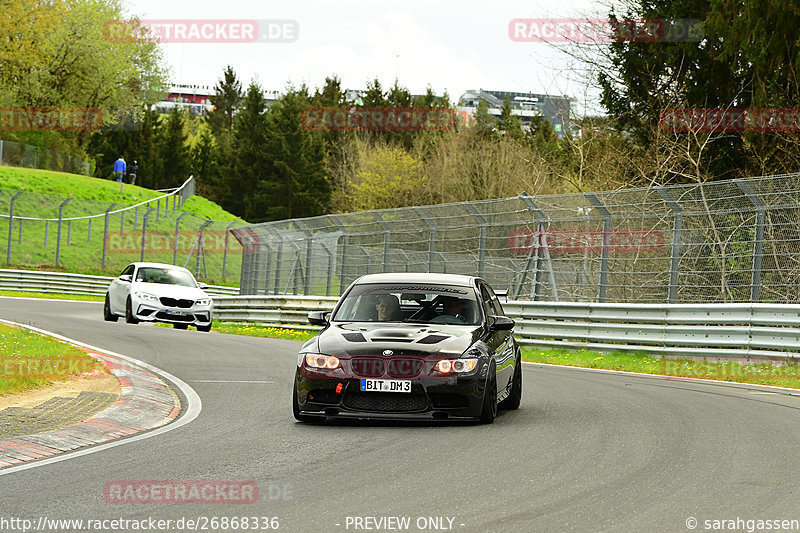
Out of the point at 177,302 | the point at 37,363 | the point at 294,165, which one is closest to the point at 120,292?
the point at 177,302

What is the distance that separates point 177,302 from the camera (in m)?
25.0

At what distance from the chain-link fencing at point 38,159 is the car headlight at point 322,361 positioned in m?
58.2

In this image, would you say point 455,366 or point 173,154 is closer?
point 455,366

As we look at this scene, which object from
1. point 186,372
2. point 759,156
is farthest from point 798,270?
point 186,372

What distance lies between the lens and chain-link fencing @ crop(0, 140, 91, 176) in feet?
212

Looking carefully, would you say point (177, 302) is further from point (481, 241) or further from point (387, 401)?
point (387, 401)

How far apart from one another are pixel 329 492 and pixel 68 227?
157 ft

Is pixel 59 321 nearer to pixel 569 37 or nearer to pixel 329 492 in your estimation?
pixel 569 37

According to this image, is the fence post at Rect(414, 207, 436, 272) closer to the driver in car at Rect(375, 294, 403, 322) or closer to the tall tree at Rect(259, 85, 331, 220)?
the driver in car at Rect(375, 294, 403, 322)

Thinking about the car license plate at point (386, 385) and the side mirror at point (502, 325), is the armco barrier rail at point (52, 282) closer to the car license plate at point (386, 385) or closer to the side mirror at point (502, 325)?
the side mirror at point (502, 325)

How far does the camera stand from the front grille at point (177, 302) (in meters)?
24.9

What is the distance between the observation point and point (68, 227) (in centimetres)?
5194

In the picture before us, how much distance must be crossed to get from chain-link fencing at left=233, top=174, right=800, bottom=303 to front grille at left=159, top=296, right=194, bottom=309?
16.0 ft

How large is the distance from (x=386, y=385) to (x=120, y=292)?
17.8 metres
